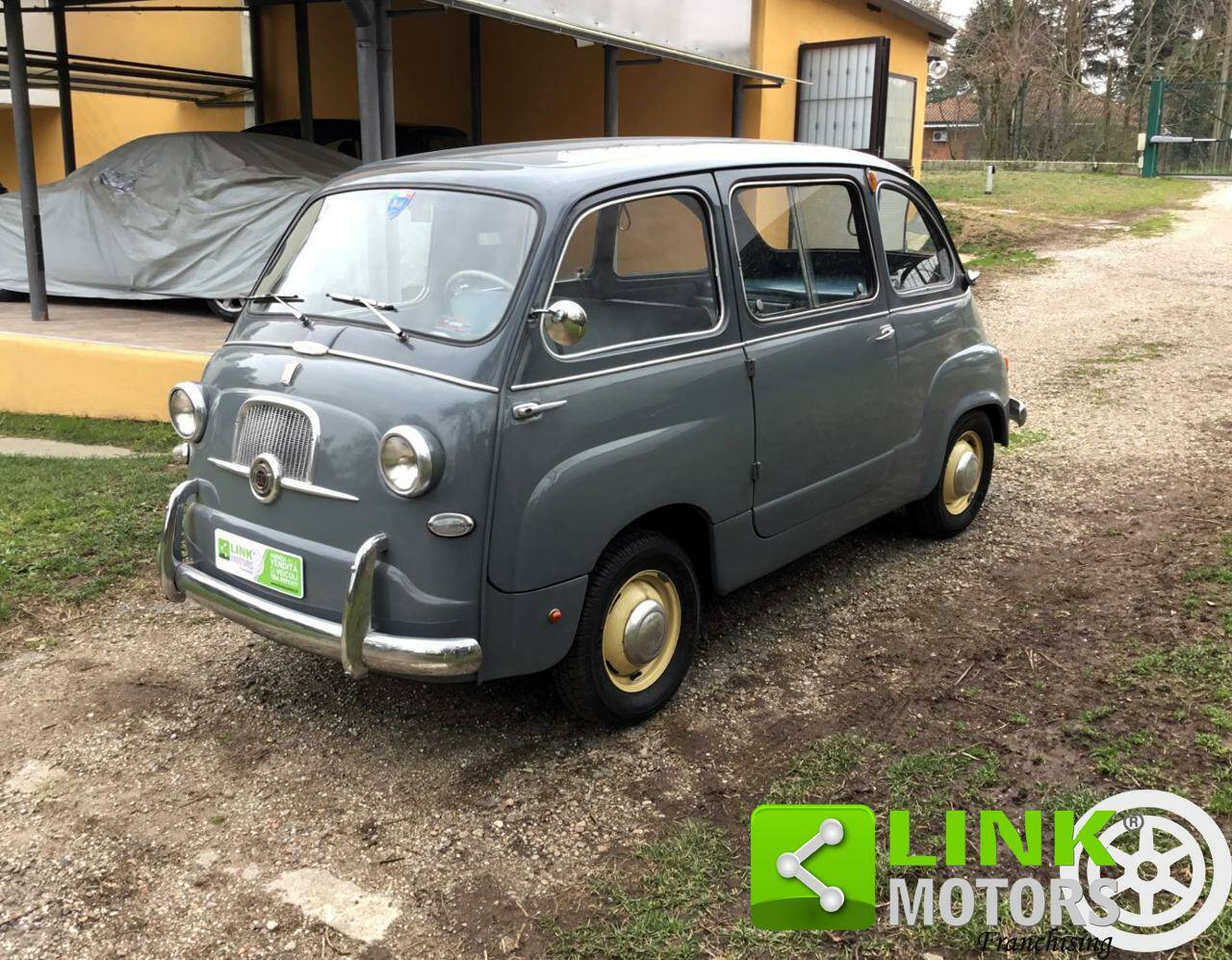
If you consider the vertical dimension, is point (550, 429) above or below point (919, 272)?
below

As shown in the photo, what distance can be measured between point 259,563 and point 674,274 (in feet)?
5.67

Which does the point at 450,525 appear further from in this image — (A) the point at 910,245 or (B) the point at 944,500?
(B) the point at 944,500

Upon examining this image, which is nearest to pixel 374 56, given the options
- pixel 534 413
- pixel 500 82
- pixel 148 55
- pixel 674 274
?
pixel 674 274

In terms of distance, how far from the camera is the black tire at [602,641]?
11.3 feet

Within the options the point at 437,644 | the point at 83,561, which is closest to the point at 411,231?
the point at 437,644

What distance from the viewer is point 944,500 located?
17.6 ft

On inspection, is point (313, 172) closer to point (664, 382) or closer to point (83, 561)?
point (83, 561)

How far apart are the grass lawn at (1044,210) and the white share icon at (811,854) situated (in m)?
12.8

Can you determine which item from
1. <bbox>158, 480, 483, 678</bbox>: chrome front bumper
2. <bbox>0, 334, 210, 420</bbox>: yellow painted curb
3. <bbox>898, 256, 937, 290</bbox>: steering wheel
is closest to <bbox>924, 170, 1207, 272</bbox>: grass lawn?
<bbox>898, 256, 937, 290</bbox>: steering wheel

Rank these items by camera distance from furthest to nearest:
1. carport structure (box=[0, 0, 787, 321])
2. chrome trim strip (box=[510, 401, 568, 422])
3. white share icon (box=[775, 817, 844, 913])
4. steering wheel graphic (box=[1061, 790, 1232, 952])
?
→ carport structure (box=[0, 0, 787, 321]), chrome trim strip (box=[510, 401, 568, 422]), white share icon (box=[775, 817, 844, 913]), steering wheel graphic (box=[1061, 790, 1232, 952])

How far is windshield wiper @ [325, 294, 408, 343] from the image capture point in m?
3.40

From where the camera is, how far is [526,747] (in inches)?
142

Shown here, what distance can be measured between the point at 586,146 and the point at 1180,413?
548cm

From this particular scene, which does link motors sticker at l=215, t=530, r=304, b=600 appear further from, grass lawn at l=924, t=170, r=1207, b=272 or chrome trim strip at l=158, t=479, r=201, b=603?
grass lawn at l=924, t=170, r=1207, b=272
